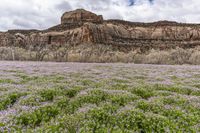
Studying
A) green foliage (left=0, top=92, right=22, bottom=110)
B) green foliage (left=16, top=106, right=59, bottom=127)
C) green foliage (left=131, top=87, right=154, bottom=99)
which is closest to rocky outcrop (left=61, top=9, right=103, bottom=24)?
green foliage (left=131, top=87, right=154, bottom=99)

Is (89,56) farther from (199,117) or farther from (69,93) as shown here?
(199,117)

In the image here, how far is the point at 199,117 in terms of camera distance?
6.89 m

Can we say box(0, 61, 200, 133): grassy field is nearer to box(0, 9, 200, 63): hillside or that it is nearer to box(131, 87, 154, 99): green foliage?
box(131, 87, 154, 99): green foliage

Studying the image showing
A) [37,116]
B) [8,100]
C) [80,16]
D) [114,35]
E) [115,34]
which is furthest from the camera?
[80,16]

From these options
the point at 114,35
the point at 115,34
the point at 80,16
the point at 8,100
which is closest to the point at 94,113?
the point at 8,100

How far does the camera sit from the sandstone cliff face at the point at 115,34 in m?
86.0

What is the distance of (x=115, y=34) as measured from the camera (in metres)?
93.2

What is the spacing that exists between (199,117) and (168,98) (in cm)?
207

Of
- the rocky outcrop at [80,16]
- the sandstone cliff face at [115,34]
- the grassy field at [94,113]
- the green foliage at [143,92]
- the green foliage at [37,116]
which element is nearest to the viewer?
the grassy field at [94,113]

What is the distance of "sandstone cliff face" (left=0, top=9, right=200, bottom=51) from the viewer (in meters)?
86.0

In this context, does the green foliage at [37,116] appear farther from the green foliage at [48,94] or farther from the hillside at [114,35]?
the hillside at [114,35]

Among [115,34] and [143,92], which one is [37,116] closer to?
[143,92]

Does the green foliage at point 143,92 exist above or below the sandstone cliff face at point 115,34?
below

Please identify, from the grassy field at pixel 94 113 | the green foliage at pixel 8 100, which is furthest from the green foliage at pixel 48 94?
the green foliage at pixel 8 100
